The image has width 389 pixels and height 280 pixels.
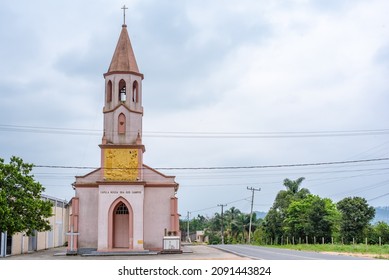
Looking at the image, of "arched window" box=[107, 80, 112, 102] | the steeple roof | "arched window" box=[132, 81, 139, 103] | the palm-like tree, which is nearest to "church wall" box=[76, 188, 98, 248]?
"arched window" box=[107, 80, 112, 102]

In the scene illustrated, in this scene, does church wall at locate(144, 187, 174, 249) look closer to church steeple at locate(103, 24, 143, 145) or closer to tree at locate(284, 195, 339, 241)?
church steeple at locate(103, 24, 143, 145)

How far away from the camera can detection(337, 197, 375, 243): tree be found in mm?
57625

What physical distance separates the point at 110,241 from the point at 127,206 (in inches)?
102

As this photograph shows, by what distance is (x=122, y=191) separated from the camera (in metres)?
37.9

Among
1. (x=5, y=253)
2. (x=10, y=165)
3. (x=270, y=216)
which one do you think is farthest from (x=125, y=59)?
(x=270, y=216)

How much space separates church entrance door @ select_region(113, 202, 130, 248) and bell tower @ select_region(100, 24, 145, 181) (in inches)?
100

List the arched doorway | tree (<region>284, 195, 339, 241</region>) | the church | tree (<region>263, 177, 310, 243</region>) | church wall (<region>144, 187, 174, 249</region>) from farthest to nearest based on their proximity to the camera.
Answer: tree (<region>263, 177, 310, 243</region>) → tree (<region>284, 195, 339, 241</region>) → church wall (<region>144, 187, 174, 249</region>) → the arched doorway → the church

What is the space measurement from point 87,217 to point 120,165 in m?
4.44

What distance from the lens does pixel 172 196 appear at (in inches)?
1563

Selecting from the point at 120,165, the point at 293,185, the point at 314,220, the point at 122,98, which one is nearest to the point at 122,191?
the point at 120,165

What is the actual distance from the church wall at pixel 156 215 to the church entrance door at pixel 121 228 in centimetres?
127

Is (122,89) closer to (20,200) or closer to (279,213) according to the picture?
(20,200)

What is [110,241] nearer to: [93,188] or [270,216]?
[93,188]

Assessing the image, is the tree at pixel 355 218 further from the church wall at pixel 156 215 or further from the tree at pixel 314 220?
the church wall at pixel 156 215
